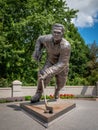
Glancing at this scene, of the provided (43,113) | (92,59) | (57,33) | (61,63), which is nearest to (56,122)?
(43,113)

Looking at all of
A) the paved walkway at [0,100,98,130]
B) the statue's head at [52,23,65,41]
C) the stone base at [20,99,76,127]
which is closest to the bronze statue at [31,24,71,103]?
the statue's head at [52,23,65,41]

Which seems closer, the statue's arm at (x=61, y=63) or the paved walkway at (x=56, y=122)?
the paved walkway at (x=56, y=122)

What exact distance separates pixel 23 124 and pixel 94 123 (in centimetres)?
199

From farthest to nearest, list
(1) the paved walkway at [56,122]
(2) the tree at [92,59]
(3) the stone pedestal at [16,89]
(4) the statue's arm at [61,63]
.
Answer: (2) the tree at [92,59] → (3) the stone pedestal at [16,89] → (4) the statue's arm at [61,63] → (1) the paved walkway at [56,122]

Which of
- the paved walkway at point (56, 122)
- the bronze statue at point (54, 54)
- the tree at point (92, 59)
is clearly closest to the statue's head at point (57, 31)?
the bronze statue at point (54, 54)

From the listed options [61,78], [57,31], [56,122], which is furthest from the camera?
[61,78]

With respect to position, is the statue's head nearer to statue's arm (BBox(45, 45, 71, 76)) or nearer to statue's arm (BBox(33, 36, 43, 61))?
statue's arm (BBox(45, 45, 71, 76))

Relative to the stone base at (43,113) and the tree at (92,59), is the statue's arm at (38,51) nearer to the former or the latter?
the stone base at (43,113)

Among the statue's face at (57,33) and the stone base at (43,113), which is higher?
the statue's face at (57,33)

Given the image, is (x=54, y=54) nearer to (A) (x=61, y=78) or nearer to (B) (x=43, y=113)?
(A) (x=61, y=78)

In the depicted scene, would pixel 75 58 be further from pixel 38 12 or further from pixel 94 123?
pixel 94 123

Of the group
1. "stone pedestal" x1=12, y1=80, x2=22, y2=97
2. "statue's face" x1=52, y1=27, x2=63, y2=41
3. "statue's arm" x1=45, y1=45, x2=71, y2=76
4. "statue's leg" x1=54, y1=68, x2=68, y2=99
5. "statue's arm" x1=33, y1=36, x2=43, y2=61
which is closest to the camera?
"statue's face" x1=52, y1=27, x2=63, y2=41

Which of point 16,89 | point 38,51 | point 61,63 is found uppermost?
point 38,51

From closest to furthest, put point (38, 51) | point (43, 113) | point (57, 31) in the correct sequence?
point (43, 113)
point (57, 31)
point (38, 51)
